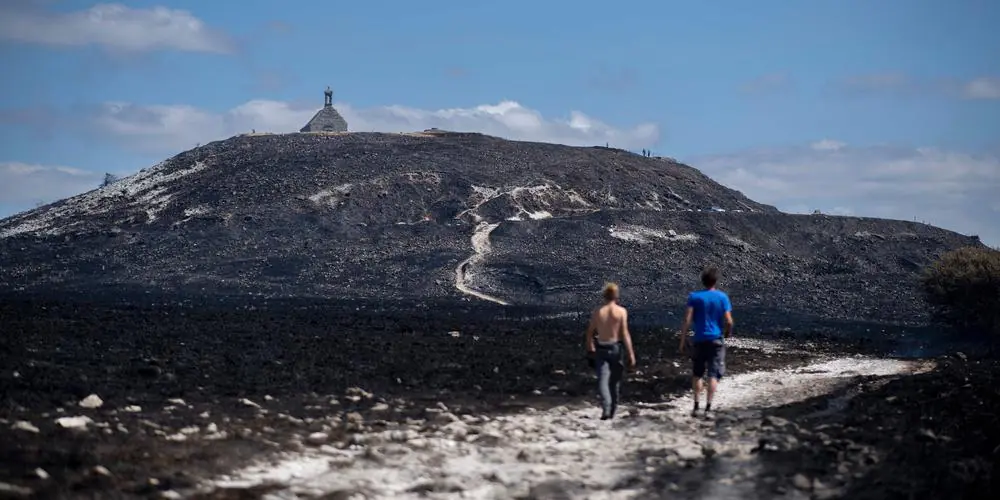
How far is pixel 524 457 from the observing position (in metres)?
12.1

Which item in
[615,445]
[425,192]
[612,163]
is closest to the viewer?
[615,445]

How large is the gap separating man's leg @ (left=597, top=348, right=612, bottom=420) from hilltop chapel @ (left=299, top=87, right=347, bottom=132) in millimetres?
80831

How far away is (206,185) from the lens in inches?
2908

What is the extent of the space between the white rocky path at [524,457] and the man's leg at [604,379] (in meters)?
0.18

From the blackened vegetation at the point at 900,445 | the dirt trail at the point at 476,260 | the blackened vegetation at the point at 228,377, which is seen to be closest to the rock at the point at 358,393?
the blackened vegetation at the point at 228,377

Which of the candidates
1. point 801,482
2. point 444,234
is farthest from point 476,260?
point 801,482

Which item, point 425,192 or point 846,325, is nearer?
point 846,325

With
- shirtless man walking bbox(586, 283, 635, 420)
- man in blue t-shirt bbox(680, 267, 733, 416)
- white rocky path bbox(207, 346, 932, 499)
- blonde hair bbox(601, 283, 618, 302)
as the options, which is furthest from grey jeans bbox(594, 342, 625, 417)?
man in blue t-shirt bbox(680, 267, 733, 416)

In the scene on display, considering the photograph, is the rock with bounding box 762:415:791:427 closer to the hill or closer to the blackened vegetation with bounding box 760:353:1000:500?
the blackened vegetation with bounding box 760:353:1000:500

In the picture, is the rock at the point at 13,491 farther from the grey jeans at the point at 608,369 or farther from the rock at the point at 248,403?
the grey jeans at the point at 608,369

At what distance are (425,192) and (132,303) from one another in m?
32.0

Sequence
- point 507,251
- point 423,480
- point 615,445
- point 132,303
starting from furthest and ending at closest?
1. point 507,251
2. point 132,303
3. point 615,445
4. point 423,480

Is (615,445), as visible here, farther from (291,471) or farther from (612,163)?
(612,163)

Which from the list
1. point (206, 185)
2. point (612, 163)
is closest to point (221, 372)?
point (206, 185)
